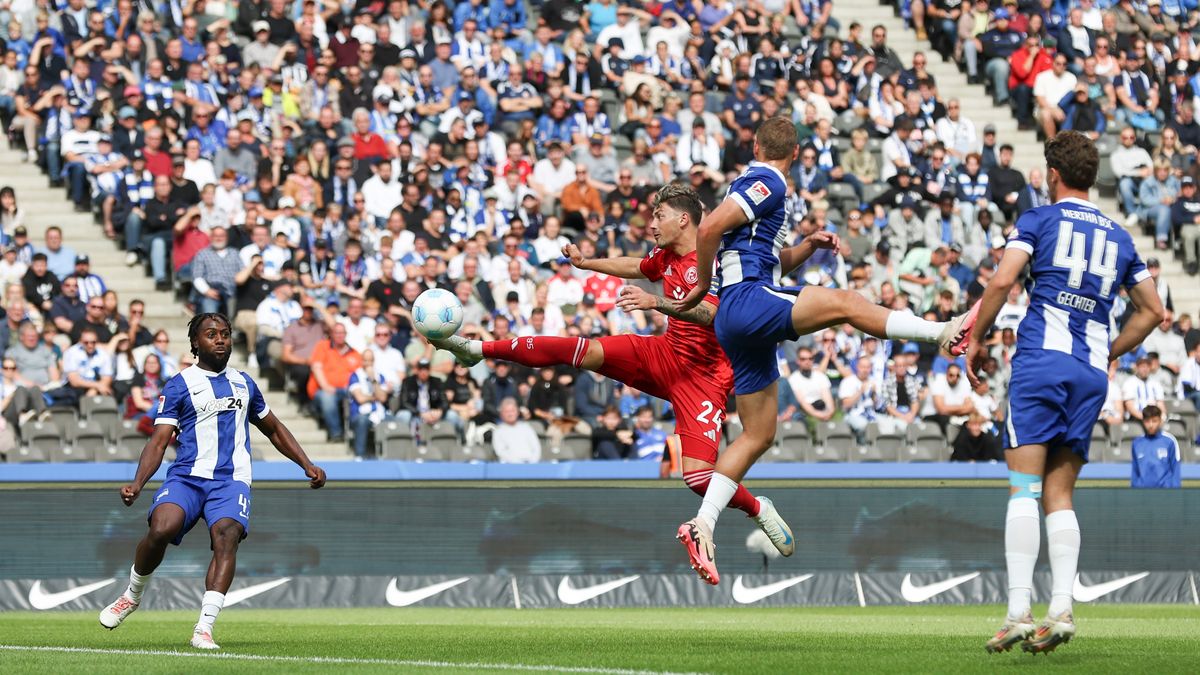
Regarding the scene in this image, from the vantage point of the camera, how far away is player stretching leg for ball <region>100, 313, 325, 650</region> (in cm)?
1027

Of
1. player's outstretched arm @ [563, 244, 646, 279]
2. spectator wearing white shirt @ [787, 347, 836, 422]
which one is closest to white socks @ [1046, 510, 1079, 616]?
player's outstretched arm @ [563, 244, 646, 279]

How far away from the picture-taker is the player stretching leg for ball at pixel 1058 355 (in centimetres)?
843

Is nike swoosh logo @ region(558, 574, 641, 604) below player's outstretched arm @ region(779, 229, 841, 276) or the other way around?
below

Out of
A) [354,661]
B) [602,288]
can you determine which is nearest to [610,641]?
[354,661]

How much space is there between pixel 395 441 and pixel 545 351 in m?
8.78

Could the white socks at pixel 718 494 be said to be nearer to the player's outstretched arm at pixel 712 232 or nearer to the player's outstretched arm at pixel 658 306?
the player's outstretched arm at pixel 658 306

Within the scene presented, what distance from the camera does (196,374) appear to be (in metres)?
10.7

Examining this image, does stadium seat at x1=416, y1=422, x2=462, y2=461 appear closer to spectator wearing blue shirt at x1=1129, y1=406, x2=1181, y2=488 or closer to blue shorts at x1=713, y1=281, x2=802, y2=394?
spectator wearing blue shirt at x1=1129, y1=406, x2=1181, y2=488

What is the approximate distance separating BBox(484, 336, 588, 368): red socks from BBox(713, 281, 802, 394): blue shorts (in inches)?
60.0

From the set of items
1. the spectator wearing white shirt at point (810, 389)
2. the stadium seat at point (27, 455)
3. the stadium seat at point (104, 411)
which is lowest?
the stadium seat at point (27, 455)

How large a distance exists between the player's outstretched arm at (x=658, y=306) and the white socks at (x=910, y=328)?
4.28 ft

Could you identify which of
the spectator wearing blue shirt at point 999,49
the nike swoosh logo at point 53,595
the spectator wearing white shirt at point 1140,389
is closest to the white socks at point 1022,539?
the nike swoosh logo at point 53,595

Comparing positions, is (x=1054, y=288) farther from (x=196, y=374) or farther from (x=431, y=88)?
(x=431, y=88)

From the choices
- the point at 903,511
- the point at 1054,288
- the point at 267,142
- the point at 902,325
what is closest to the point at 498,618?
the point at 903,511
